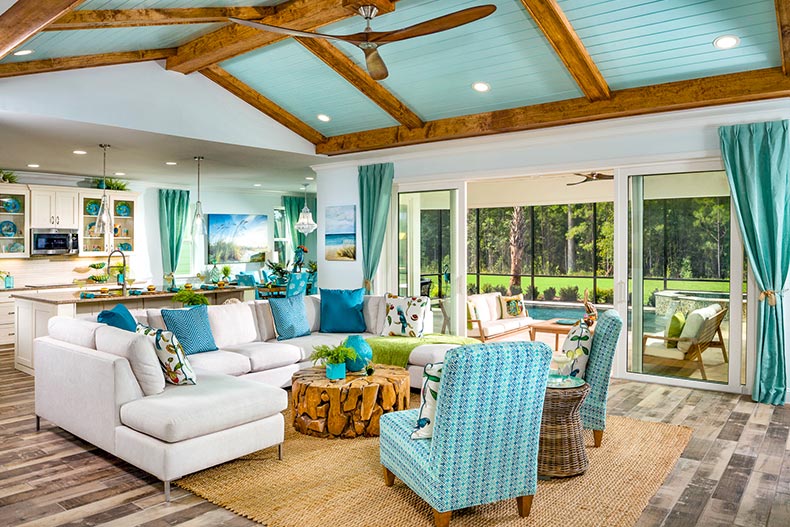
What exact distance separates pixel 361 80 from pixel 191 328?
301 centimetres

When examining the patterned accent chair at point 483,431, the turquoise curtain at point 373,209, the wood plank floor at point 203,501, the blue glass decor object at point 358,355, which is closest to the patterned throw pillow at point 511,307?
the turquoise curtain at point 373,209

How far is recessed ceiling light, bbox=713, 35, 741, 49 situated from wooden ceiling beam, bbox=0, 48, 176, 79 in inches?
197

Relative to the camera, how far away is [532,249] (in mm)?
12562

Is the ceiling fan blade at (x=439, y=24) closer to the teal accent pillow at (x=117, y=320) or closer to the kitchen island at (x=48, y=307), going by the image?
the teal accent pillow at (x=117, y=320)

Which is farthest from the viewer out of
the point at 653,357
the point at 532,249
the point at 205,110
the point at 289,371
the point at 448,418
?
the point at 532,249

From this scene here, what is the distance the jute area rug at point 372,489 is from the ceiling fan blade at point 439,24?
8.42 feet

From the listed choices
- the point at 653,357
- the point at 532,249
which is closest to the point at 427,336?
the point at 653,357

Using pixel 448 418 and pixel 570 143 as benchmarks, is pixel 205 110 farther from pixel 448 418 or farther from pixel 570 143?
pixel 448 418

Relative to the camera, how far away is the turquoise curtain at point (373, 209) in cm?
795

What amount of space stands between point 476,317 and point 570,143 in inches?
96.3

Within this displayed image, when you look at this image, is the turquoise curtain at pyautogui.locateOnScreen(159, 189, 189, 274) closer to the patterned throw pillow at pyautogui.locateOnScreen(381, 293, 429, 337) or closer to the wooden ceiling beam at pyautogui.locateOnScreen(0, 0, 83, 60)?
the patterned throw pillow at pyautogui.locateOnScreen(381, 293, 429, 337)

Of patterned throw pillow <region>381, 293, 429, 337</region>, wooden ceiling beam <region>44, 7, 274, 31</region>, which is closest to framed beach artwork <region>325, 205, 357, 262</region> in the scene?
patterned throw pillow <region>381, 293, 429, 337</region>

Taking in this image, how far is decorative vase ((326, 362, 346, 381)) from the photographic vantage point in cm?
441

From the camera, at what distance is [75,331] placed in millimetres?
4191
